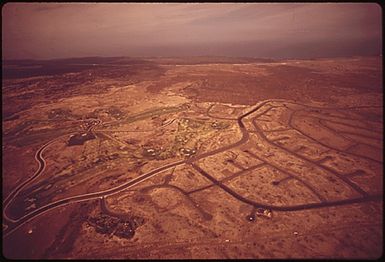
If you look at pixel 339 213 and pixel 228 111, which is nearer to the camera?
pixel 339 213

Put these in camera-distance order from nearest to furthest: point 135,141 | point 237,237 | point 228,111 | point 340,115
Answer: point 237,237 → point 135,141 → point 340,115 → point 228,111

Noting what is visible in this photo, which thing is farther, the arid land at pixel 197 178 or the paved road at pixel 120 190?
the paved road at pixel 120 190

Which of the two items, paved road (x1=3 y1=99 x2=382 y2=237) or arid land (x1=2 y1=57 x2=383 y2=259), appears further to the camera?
paved road (x1=3 y1=99 x2=382 y2=237)

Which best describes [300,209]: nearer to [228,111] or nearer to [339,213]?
[339,213]

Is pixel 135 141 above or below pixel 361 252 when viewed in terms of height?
above

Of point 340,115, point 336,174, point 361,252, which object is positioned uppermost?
point 340,115

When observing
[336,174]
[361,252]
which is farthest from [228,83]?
[361,252]

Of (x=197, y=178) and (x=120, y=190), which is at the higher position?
(x=197, y=178)

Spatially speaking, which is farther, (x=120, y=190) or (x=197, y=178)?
(x=197, y=178)
